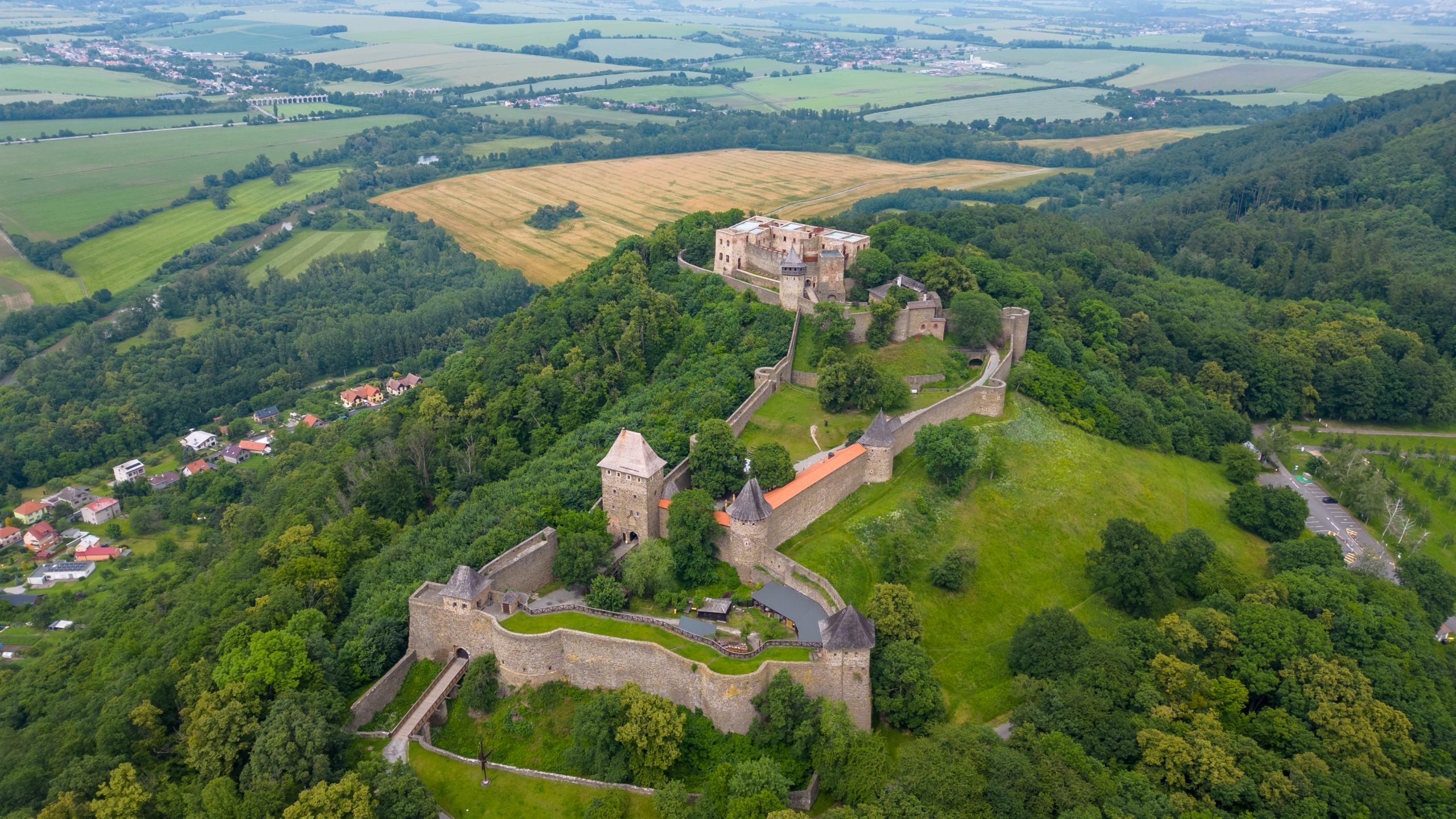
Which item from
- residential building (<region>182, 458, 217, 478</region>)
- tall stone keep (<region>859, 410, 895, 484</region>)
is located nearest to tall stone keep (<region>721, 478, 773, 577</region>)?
tall stone keep (<region>859, 410, 895, 484</region>)

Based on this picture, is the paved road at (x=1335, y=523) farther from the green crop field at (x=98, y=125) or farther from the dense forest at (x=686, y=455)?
the green crop field at (x=98, y=125)

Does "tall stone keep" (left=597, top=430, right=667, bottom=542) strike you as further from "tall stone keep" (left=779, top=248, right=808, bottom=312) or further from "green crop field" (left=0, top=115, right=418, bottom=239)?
"green crop field" (left=0, top=115, right=418, bottom=239)

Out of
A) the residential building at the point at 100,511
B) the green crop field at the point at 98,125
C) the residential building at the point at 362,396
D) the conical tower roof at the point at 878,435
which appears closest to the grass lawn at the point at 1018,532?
the conical tower roof at the point at 878,435

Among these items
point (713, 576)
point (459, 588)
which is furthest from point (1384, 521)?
point (459, 588)

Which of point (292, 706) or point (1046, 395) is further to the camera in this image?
point (1046, 395)

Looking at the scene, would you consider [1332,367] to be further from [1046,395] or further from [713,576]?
[713,576]
